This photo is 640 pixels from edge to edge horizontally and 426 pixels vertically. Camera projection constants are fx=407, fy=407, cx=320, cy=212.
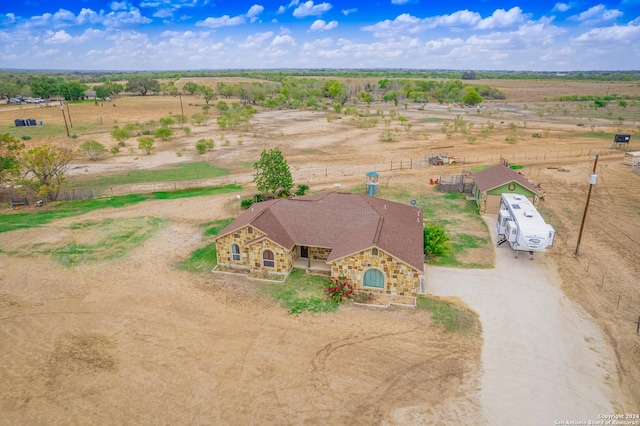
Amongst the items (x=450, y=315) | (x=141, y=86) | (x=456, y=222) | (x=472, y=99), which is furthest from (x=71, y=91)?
(x=450, y=315)

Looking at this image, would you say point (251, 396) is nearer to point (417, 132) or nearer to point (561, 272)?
point (561, 272)

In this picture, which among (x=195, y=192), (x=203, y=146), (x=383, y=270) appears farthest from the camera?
(x=203, y=146)

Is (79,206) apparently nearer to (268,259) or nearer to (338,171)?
(268,259)

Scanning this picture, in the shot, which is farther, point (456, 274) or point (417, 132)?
point (417, 132)

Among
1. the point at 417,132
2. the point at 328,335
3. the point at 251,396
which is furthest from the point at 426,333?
the point at 417,132

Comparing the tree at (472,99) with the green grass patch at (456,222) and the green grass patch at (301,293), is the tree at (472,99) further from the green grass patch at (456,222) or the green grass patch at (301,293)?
the green grass patch at (301,293)

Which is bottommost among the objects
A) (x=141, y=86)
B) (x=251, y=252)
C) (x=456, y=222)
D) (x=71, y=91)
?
(x=456, y=222)

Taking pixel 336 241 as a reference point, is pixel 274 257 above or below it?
below

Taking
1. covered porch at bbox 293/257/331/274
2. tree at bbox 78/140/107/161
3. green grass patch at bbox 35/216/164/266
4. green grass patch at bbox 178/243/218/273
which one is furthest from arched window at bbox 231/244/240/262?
tree at bbox 78/140/107/161
